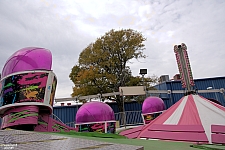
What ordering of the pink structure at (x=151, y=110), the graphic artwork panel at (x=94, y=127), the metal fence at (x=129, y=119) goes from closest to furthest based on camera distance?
1. the graphic artwork panel at (x=94, y=127)
2. the pink structure at (x=151, y=110)
3. the metal fence at (x=129, y=119)

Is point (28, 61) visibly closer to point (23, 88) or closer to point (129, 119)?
point (23, 88)

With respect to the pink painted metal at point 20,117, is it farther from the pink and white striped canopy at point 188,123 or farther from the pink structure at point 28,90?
the pink and white striped canopy at point 188,123

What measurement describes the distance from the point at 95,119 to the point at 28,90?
3.36 metres

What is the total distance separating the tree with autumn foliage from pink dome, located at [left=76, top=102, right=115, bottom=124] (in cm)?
911

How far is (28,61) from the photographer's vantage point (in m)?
5.43

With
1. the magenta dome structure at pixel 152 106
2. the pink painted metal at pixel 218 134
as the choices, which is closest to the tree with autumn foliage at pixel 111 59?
the magenta dome structure at pixel 152 106

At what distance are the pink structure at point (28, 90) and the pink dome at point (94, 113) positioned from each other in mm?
2024

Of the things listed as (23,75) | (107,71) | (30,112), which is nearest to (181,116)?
(30,112)

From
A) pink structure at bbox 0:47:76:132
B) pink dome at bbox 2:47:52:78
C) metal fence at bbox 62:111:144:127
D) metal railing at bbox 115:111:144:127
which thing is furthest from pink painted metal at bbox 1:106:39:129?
metal railing at bbox 115:111:144:127

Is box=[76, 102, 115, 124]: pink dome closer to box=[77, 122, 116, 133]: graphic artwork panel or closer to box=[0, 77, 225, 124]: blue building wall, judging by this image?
box=[77, 122, 116, 133]: graphic artwork panel

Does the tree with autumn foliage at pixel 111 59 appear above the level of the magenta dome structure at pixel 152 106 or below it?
above

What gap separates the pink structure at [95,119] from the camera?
7457mm

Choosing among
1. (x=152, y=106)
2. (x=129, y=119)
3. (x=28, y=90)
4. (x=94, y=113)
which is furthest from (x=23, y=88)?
(x=129, y=119)

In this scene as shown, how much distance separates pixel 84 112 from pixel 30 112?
3.06m
